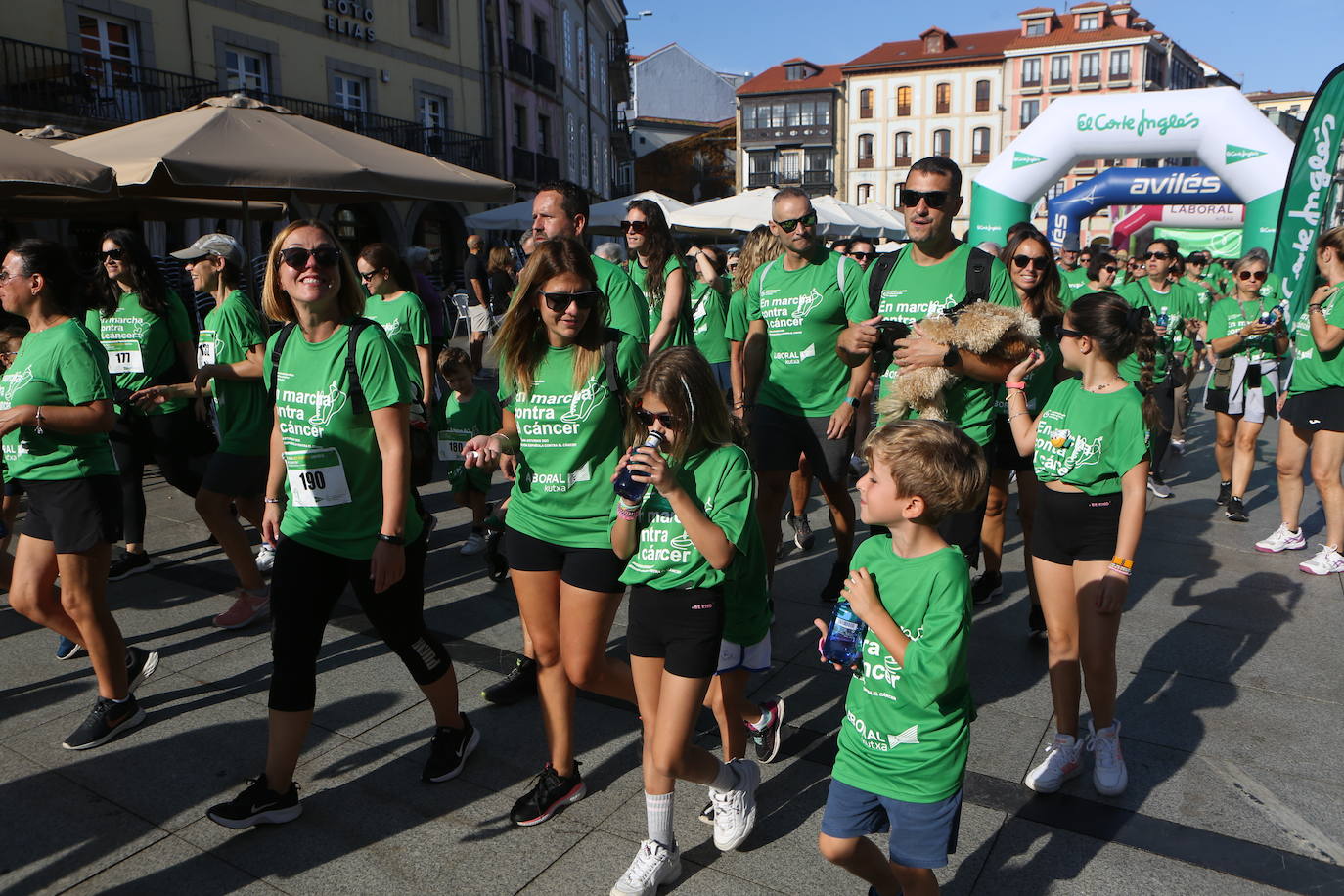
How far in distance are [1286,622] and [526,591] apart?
3888 mm

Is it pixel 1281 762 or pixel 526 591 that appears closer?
pixel 526 591

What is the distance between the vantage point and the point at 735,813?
2.81 meters

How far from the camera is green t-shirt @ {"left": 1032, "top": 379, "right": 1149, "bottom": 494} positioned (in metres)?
3.03

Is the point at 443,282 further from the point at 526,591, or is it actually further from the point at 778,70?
the point at 778,70

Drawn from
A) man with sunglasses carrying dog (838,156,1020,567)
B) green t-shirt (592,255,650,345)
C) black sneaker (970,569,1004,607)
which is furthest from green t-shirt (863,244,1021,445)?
black sneaker (970,569,1004,607)

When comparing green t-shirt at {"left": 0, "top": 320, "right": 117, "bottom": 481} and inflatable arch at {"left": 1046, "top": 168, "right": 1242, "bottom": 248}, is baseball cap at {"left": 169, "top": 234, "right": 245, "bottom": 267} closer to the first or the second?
green t-shirt at {"left": 0, "top": 320, "right": 117, "bottom": 481}

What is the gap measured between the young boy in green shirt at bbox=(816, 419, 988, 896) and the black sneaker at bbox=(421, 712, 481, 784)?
4.93 feet

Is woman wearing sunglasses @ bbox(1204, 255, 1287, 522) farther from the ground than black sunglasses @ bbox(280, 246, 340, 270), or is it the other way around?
black sunglasses @ bbox(280, 246, 340, 270)

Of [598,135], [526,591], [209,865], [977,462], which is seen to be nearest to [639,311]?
[526,591]

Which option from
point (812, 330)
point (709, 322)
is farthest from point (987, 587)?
point (709, 322)

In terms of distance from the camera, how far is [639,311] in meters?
4.02

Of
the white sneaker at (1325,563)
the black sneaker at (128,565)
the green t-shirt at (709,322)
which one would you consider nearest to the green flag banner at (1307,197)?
the white sneaker at (1325,563)

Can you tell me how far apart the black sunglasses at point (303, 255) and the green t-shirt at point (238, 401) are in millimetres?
1930

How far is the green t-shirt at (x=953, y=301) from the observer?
380 centimetres
